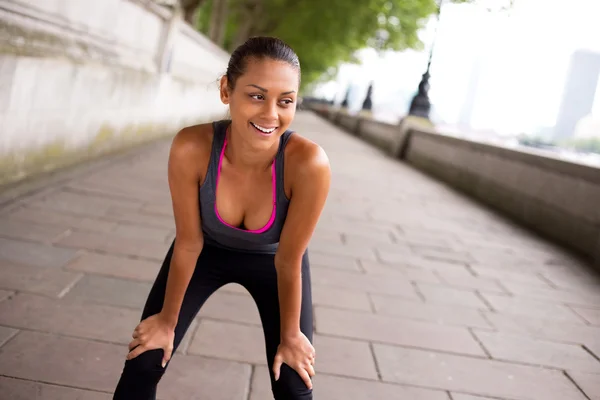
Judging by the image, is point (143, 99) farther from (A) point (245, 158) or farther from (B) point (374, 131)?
(B) point (374, 131)

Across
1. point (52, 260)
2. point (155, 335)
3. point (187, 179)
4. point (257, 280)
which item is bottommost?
point (52, 260)

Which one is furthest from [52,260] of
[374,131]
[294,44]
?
[294,44]

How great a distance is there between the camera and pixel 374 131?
64.2 ft

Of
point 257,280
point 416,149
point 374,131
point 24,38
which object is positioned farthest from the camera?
point 374,131

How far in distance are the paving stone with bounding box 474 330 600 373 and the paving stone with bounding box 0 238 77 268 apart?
2.64 metres

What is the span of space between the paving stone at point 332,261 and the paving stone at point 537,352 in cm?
120

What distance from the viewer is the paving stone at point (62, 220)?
400 cm

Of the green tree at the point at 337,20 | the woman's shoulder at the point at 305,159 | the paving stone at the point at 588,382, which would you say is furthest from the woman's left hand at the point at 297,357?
the green tree at the point at 337,20

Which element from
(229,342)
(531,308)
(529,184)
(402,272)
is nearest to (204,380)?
(229,342)

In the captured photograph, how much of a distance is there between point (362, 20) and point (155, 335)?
22.1 meters

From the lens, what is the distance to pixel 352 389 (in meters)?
2.44

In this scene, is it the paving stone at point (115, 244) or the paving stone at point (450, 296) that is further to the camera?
the paving stone at point (450, 296)

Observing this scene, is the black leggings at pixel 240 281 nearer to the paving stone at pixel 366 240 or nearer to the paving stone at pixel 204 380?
the paving stone at pixel 204 380

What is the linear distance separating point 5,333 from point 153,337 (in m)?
1.19
